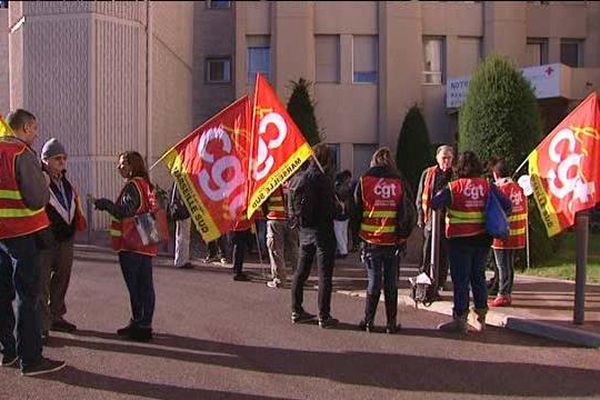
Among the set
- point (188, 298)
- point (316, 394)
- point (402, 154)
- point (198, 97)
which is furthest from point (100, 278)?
point (198, 97)

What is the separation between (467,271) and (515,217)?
68.0 inches

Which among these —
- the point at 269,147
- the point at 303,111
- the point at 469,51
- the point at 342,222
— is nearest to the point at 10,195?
the point at 269,147

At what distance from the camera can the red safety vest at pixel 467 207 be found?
7.67 metres

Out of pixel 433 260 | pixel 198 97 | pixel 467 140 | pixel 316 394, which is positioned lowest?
pixel 316 394

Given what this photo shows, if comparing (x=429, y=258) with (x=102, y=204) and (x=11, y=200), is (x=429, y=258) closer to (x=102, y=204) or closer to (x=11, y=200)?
(x=102, y=204)

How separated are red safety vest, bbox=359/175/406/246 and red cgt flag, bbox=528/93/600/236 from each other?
1.82m

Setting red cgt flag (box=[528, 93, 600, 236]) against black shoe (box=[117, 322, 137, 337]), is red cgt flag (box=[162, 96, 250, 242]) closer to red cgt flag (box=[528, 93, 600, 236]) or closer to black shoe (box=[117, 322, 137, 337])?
black shoe (box=[117, 322, 137, 337])

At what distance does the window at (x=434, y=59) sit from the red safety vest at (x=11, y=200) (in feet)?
71.4

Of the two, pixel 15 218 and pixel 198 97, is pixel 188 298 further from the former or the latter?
pixel 198 97

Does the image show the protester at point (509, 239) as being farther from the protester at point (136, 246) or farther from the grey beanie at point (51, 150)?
the grey beanie at point (51, 150)

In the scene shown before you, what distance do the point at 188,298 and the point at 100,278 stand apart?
2.35 m

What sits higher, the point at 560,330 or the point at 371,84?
the point at 371,84

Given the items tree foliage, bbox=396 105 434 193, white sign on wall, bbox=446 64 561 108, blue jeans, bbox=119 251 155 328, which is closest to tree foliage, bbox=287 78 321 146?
white sign on wall, bbox=446 64 561 108

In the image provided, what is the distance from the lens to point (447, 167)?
9.08 meters
